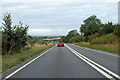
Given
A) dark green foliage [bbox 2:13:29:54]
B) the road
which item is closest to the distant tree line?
dark green foliage [bbox 2:13:29:54]

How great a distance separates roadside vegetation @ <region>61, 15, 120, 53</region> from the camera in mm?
37394

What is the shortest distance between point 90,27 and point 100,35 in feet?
87.1

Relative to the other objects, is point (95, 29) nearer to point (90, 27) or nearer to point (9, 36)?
point (90, 27)

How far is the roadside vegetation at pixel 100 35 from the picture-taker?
123 feet

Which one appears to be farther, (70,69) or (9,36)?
(9,36)

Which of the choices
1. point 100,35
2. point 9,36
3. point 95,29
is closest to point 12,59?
point 9,36

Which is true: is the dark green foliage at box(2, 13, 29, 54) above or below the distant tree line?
below

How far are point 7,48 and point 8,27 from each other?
7.34ft

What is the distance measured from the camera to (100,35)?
68688 mm

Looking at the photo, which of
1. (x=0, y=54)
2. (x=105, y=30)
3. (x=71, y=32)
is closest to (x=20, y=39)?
(x=0, y=54)

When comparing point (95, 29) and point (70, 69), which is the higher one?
point (95, 29)

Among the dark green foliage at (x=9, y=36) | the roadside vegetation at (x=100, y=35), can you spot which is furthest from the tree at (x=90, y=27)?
the dark green foliage at (x=9, y=36)

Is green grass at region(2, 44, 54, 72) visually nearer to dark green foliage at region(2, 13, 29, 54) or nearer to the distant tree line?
dark green foliage at region(2, 13, 29, 54)

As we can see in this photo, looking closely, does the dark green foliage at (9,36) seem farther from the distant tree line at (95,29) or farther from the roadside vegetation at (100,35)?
the distant tree line at (95,29)
